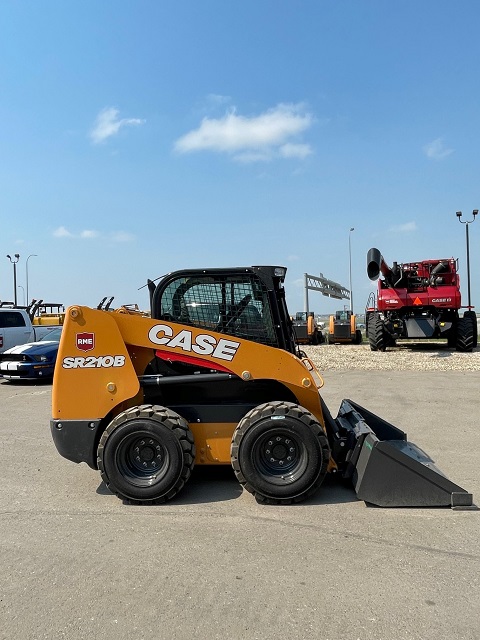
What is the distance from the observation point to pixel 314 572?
336cm

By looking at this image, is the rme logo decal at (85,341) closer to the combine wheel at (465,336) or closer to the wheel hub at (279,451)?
the wheel hub at (279,451)

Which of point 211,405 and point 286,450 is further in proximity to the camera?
point 211,405

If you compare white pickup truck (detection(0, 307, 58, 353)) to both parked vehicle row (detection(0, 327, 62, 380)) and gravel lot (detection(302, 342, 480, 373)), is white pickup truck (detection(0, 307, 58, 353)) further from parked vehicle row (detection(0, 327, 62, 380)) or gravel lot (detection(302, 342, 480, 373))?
gravel lot (detection(302, 342, 480, 373))

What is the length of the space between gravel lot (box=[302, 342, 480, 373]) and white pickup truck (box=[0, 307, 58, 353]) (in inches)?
339

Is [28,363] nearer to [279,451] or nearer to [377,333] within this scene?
[279,451]

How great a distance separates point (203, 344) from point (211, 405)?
23.0 inches

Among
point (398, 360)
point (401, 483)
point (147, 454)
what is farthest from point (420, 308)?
point (147, 454)

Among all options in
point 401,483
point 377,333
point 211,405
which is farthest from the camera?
point 377,333

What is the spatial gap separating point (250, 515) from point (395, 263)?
17479 millimetres

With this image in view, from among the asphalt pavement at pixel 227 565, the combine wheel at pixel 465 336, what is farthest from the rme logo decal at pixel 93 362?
the combine wheel at pixel 465 336

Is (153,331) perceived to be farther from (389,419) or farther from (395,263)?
(395,263)

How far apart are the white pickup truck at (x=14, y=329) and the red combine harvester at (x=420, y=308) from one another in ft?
37.3

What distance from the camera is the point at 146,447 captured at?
15.3 ft

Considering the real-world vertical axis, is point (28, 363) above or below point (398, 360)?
above
